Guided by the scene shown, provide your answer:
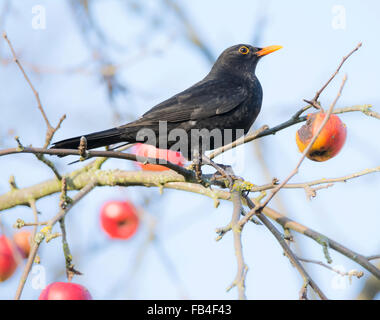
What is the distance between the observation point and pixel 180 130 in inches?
161

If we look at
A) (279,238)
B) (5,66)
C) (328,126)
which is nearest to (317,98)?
(328,126)

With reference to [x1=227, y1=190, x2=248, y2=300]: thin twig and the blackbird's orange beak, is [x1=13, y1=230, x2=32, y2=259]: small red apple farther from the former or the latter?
the blackbird's orange beak

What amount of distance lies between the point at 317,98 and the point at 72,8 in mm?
2657

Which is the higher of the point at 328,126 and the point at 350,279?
the point at 328,126

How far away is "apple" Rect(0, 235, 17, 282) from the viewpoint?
354 cm

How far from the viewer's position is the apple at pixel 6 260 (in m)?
3.54

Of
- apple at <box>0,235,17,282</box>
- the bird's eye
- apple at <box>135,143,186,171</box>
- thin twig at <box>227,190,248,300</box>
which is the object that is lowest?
thin twig at <box>227,190,248,300</box>

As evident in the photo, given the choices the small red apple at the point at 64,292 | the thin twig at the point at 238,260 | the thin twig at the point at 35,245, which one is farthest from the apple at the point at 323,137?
the small red apple at the point at 64,292

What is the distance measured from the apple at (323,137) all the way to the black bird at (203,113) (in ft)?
3.20

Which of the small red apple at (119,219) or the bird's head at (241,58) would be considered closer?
the small red apple at (119,219)

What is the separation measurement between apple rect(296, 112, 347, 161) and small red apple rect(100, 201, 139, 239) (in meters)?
1.75

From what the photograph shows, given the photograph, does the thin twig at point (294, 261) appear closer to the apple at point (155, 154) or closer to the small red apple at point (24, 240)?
the apple at point (155, 154)

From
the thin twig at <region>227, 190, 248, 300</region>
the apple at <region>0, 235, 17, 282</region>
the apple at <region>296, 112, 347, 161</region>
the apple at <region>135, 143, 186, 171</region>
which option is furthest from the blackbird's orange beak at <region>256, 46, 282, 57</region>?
the apple at <region>0, 235, 17, 282</region>
